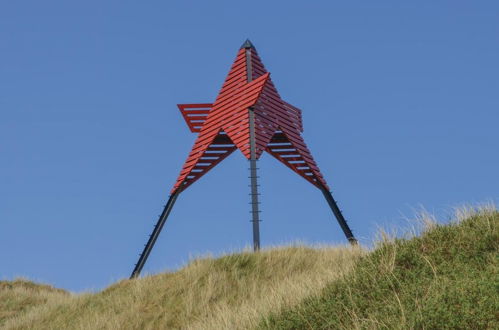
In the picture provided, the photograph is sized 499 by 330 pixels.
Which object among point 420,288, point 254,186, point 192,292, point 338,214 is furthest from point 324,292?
point 338,214

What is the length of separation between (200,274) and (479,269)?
8.59 m

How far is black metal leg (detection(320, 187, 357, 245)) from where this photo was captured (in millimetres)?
19672

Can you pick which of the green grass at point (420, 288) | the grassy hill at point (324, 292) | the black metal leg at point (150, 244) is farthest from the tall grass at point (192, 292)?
the green grass at point (420, 288)

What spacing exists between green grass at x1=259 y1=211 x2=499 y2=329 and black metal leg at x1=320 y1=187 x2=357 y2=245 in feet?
26.4

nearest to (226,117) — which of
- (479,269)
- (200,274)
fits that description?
(200,274)

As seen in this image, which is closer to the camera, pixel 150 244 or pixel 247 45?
pixel 150 244

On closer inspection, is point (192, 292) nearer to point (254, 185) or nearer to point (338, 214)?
point (254, 185)

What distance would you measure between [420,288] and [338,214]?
11135mm

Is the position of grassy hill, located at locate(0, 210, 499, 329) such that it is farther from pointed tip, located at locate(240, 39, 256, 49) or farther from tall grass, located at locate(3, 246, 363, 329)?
pointed tip, located at locate(240, 39, 256, 49)

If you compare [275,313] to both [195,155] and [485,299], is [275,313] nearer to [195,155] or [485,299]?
[485,299]

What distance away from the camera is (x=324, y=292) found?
10.0 meters

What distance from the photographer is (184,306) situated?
49.2ft

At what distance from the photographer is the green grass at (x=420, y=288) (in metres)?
7.32

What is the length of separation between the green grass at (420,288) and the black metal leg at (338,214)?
803 centimetres
